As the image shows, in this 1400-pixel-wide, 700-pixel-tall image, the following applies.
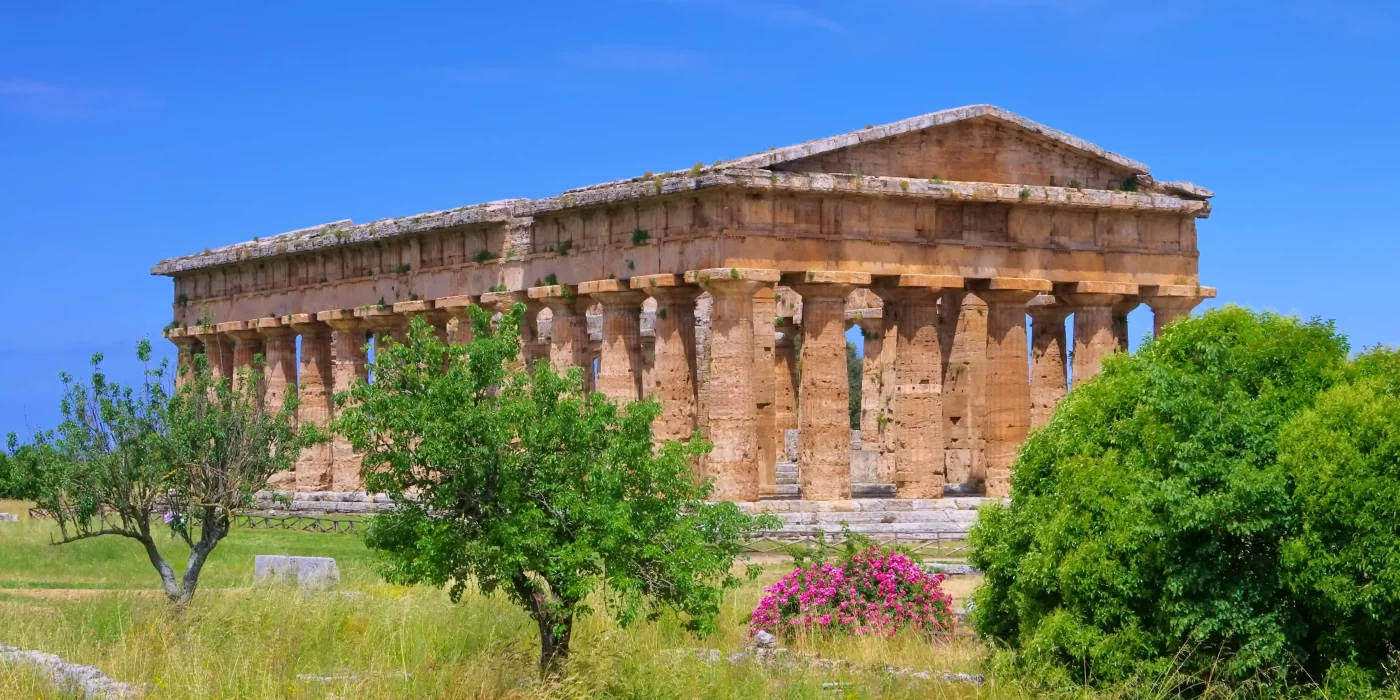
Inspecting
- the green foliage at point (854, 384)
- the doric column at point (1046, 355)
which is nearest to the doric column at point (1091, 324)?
the doric column at point (1046, 355)

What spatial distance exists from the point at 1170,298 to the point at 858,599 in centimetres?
2019

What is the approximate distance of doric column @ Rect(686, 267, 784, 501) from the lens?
3444cm

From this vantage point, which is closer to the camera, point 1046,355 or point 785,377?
point 1046,355

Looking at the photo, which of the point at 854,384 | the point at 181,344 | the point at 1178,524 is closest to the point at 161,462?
the point at 1178,524

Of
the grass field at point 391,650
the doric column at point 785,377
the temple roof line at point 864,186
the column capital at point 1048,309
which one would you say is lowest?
the grass field at point 391,650

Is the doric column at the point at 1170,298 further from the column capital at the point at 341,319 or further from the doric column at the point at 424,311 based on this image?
the column capital at the point at 341,319

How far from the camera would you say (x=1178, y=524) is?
15781 mm

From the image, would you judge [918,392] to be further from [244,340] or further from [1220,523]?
[244,340]

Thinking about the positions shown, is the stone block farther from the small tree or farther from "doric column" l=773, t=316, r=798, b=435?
"doric column" l=773, t=316, r=798, b=435

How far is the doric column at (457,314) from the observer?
1655 inches

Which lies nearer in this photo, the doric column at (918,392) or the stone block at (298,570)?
the stone block at (298,570)

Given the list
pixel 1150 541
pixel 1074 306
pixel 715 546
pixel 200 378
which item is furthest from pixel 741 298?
pixel 1150 541

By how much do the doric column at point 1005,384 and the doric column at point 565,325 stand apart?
330 inches

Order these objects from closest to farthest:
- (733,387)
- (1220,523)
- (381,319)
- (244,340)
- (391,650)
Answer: (1220,523)
(391,650)
(733,387)
(381,319)
(244,340)
